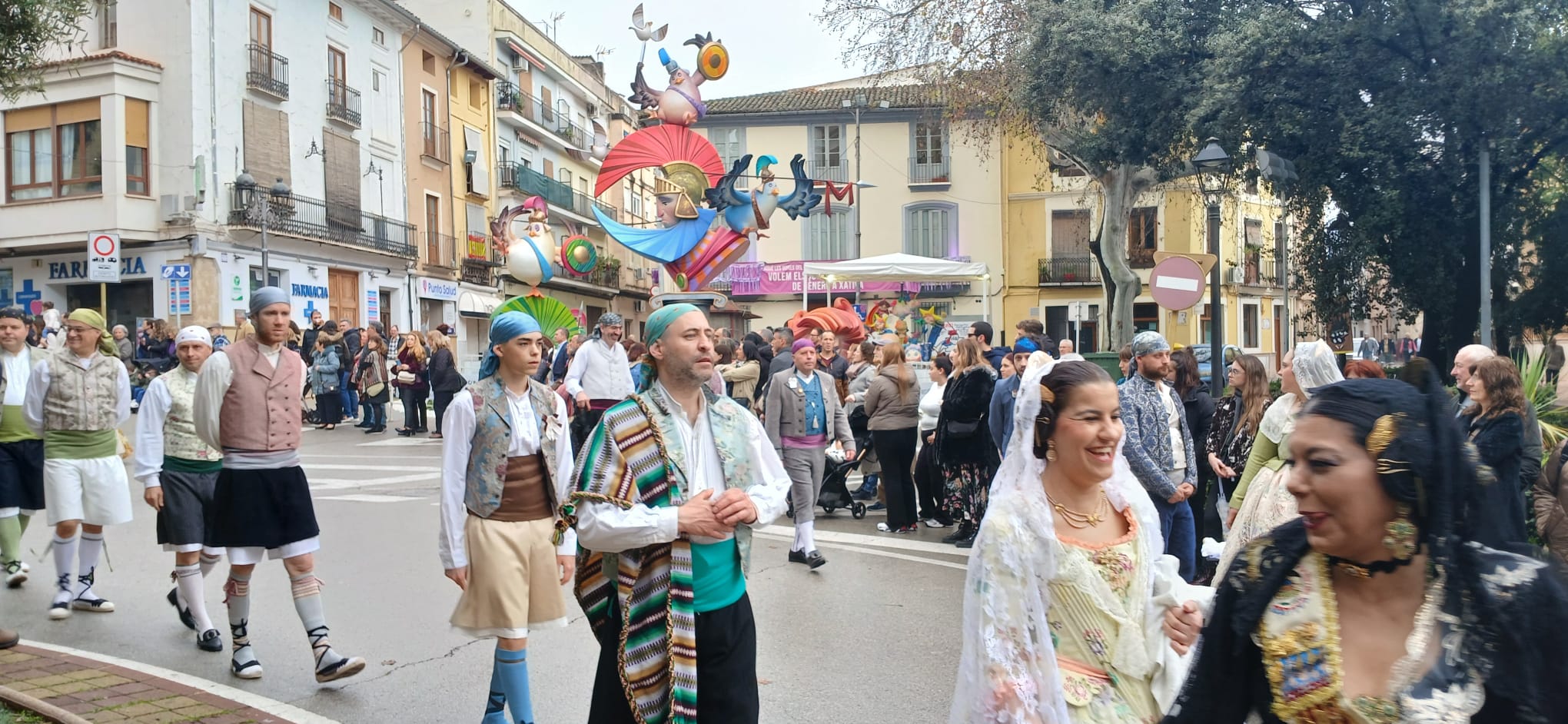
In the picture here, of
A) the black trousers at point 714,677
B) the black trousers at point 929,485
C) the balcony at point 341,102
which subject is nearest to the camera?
the black trousers at point 714,677

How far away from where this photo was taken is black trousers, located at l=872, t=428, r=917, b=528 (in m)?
9.95

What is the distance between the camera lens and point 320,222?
1214 inches

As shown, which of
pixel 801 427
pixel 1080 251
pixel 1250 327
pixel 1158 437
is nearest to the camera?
pixel 1158 437

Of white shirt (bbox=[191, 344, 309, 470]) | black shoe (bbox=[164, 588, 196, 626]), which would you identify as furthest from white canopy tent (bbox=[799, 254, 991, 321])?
white shirt (bbox=[191, 344, 309, 470])

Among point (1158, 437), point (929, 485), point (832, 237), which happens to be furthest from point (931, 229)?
point (1158, 437)

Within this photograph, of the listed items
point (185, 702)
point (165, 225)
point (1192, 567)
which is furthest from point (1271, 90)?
point (165, 225)

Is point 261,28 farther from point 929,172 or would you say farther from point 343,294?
point 929,172

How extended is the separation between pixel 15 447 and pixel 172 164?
22.4 meters

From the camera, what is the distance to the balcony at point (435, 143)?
119ft

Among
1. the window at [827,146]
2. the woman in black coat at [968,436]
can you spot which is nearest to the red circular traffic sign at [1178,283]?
the woman in black coat at [968,436]

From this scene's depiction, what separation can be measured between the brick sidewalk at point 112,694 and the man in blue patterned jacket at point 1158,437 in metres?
4.61

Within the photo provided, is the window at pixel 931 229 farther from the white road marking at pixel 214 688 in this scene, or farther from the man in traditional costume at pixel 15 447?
the white road marking at pixel 214 688

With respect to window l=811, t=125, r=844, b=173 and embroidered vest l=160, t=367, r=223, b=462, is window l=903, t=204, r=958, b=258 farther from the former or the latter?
embroidered vest l=160, t=367, r=223, b=462

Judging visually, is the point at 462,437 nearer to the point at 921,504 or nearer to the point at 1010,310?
the point at 921,504
